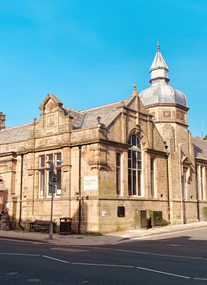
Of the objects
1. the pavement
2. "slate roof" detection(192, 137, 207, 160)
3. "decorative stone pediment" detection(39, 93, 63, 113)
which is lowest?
the pavement

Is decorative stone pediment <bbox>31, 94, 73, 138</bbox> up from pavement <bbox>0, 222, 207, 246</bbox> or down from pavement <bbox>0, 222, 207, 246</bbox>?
up

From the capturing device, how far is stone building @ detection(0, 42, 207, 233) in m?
24.1

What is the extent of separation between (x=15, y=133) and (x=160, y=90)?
49.4ft

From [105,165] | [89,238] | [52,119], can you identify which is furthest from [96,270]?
[52,119]

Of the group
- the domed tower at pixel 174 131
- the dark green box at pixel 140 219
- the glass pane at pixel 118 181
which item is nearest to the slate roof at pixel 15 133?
the glass pane at pixel 118 181

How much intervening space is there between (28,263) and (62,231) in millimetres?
13258

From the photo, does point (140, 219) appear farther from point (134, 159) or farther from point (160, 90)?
point (160, 90)

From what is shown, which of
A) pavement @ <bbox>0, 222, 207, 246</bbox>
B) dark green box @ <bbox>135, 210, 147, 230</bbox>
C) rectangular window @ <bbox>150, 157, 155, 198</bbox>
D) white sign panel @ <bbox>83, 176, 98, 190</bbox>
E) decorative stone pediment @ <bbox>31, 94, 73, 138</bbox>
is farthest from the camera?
rectangular window @ <bbox>150, 157, 155, 198</bbox>

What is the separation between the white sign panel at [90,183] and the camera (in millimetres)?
23625

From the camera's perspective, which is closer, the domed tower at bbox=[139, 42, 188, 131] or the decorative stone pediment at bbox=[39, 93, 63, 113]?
the decorative stone pediment at bbox=[39, 93, 63, 113]

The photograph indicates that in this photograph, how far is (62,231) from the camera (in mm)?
23359

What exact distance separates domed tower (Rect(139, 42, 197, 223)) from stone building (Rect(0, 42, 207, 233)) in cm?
9

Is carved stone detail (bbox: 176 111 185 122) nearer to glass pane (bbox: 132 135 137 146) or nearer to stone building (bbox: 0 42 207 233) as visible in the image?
stone building (bbox: 0 42 207 233)

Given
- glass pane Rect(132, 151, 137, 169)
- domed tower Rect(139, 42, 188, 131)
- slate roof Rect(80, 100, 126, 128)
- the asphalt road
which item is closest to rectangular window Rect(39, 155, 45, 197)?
slate roof Rect(80, 100, 126, 128)
